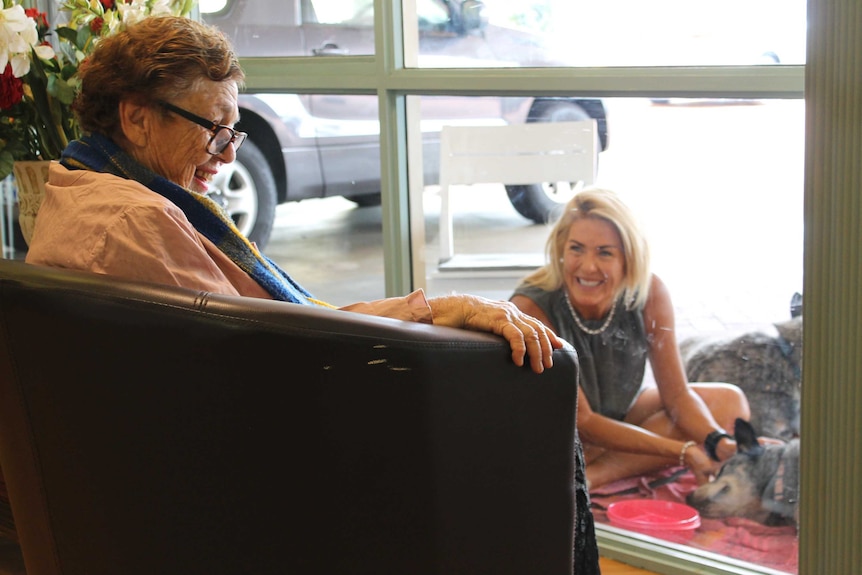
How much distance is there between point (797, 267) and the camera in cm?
222

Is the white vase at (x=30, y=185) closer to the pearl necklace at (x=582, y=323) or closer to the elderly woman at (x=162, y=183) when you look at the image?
the elderly woman at (x=162, y=183)

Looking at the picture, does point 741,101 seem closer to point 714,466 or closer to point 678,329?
point 678,329

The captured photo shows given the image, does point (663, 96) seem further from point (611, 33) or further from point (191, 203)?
point (191, 203)

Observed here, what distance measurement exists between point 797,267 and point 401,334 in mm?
1316

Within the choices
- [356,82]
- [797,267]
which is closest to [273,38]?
[356,82]

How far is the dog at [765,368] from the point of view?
2264 millimetres

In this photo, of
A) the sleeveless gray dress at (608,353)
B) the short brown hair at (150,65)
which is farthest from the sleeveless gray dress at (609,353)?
the short brown hair at (150,65)

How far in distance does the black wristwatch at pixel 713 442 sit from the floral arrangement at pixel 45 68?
162 centimetres

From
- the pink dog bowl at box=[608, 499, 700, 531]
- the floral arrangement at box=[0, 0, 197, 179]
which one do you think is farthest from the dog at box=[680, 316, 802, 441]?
the floral arrangement at box=[0, 0, 197, 179]

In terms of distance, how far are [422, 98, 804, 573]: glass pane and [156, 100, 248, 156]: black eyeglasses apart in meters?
0.94

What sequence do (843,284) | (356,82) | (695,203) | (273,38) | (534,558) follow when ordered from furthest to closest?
(273,38), (356,82), (695,203), (843,284), (534,558)

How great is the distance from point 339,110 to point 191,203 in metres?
1.32

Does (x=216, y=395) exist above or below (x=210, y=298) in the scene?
below

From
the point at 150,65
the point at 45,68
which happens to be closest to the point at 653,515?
the point at 150,65
